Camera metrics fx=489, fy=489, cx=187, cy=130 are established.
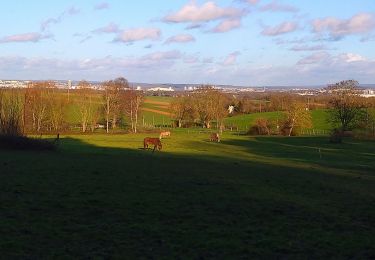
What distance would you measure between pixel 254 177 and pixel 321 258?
13.2 m

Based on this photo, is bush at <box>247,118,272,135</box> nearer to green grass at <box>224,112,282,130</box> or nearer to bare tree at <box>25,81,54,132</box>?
green grass at <box>224,112,282,130</box>

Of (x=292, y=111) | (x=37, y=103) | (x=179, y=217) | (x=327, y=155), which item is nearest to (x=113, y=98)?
(x=37, y=103)

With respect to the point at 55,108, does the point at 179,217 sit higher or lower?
lower

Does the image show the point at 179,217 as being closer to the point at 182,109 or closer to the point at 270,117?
the point at 270,117

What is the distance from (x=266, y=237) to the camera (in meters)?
10.4


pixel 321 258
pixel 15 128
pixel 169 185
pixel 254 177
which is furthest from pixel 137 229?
pixel 15 128

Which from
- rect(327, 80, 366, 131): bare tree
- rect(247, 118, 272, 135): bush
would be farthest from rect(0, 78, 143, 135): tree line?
rect(327, 80, 366, 131): bare tree

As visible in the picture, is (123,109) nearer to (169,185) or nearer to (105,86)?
(105,86)

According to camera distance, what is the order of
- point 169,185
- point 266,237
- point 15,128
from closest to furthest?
point 266,237 → point 169,185 → point 15,128

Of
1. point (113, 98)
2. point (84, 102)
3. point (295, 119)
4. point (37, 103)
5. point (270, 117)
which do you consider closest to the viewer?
point (37, 103)

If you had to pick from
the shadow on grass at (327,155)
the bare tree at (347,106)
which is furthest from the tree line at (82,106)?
the shadow on grass at (327,155)

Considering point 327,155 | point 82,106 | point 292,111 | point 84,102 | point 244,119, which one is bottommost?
point 327,155

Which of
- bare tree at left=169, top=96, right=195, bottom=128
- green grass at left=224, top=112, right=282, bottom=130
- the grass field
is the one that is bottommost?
the grass field

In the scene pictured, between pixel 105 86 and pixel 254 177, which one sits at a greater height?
pixel 105 86
